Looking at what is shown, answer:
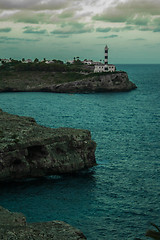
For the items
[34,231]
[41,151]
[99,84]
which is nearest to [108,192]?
[41,151]

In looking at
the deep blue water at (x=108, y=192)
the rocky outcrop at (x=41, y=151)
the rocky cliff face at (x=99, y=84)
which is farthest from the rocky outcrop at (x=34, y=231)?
the rocky cliff face at (x=99, y=84)

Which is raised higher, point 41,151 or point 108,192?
point 41,151

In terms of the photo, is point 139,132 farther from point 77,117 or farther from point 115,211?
point 115,211

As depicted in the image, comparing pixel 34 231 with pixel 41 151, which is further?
pixel 41 151

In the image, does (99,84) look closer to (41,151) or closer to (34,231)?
(41,151)

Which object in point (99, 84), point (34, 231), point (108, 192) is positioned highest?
point (99, 84)

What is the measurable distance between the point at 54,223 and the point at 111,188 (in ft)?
72.9

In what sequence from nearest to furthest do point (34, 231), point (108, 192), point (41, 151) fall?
point (34, 231)
point (108, 192)
point (41, 151)

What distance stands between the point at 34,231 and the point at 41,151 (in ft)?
95.5

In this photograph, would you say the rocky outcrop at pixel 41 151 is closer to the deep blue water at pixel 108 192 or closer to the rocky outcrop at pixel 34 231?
the deep blue water at pixel 108 192

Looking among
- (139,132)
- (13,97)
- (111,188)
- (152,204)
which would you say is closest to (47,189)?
(111,188)

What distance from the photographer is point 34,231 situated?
25.8m

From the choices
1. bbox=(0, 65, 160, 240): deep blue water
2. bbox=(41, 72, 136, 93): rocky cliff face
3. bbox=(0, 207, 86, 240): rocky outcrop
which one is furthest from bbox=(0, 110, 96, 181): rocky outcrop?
bbox=(41, 72, 136, 93): rocky cliff face

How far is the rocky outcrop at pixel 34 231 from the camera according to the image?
24688 mm
